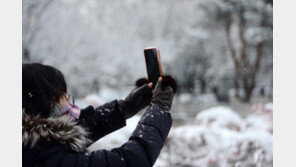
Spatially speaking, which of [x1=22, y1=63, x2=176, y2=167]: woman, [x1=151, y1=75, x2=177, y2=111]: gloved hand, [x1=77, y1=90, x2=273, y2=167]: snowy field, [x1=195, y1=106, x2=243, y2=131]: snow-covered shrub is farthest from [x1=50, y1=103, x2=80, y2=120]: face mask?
[x1=195, y1=106, x2=243, y2=131]: snow-covered shrub

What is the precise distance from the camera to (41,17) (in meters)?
1.12

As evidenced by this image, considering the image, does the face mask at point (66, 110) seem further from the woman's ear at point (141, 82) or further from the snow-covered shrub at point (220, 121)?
the snow-covered shrub at point (220, 121)

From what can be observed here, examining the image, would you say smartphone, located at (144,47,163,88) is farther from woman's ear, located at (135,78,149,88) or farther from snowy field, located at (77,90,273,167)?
snowy field, located at (77,90,273,167)

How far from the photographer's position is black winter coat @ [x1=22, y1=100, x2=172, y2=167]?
51cm

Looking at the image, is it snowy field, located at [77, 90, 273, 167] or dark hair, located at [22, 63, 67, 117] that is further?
snowy field, located at [77, 90, 273, 167]

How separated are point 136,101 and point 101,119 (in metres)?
0.13

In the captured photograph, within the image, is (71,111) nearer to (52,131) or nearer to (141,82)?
(52,131)

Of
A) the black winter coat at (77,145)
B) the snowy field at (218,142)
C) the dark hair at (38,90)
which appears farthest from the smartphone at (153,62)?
the snowy field at (218,142)

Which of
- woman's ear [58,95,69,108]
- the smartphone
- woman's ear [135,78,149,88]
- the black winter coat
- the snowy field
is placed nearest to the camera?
the black winter coat

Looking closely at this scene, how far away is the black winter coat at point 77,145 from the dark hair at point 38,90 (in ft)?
0.10

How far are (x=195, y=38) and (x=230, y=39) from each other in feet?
2.61

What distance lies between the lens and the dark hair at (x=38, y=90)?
570 millimetres

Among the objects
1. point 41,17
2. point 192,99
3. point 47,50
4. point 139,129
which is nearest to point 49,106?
point 139,129

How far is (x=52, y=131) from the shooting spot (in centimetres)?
55
